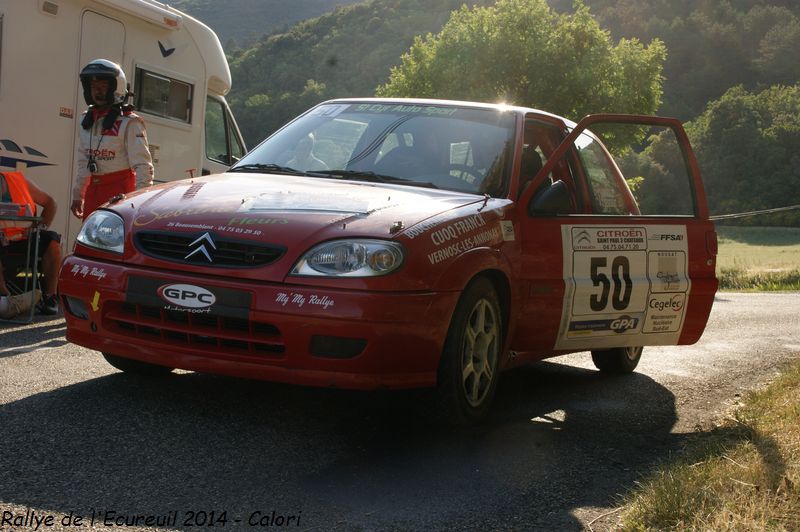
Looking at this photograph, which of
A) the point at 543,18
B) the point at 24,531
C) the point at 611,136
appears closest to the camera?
the point at 24,531

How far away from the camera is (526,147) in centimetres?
602

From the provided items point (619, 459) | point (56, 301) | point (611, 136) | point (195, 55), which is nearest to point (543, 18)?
point (611, 136)

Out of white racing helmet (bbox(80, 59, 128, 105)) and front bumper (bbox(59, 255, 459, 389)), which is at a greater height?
white racing helmet (bbox(80, 59, 128, 105))

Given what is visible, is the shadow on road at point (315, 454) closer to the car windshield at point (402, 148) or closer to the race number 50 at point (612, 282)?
the race number 50 at point (612, 282)

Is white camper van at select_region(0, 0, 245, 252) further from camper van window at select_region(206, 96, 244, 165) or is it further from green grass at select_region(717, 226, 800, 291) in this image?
green grass at select_region(717, 226, 800, 291)

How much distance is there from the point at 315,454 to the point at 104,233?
59.1 inches

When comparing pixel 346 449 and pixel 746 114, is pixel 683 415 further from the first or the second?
pixel 746 114

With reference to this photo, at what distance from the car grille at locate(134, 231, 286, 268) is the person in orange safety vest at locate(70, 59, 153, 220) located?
3464mm

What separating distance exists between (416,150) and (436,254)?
1262mm

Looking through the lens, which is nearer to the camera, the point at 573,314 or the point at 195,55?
the point at 573,314

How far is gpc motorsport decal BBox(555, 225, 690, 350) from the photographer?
5.70 metres

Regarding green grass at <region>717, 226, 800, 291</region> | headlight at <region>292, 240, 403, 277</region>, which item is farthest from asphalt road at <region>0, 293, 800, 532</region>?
green grass at <region>717, 226, 800, 291</region>

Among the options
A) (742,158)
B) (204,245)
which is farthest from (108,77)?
(742,158)

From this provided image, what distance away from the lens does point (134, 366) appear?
5.58 meters
